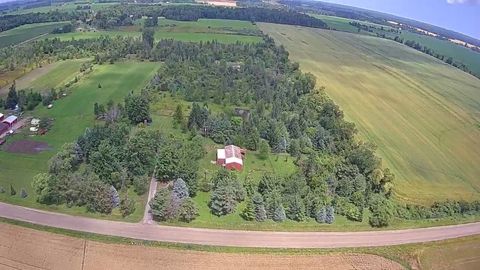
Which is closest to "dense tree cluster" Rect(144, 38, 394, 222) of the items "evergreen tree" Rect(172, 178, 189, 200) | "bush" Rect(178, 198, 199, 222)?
"bush" Rect(178, 198, 199, 222)

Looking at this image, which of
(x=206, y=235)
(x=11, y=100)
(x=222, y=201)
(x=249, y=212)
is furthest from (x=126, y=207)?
(x=11, y=100)

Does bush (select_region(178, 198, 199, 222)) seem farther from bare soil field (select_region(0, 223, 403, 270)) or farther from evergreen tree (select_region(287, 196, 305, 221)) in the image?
evergreen tree (select_region(287, 196, 305, 221))

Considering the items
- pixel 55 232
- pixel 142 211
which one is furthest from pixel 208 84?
pixel 55 232

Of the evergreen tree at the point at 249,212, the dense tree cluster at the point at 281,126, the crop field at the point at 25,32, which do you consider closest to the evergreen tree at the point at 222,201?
the dense tree cluster at the point at 281,126

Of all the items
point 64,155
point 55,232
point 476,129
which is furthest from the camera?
point 476,129

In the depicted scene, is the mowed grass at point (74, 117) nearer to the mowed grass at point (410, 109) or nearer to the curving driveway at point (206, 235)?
the curving driveway at point (206, 235)

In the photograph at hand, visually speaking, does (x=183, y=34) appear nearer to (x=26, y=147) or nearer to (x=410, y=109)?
(x=410, y=109)

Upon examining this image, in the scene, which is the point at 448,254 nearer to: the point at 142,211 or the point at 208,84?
the point at 142,211
